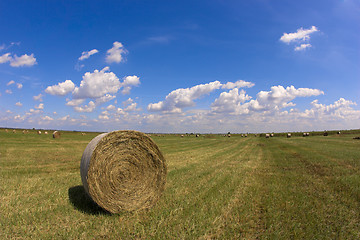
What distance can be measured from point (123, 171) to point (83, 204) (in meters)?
1.58

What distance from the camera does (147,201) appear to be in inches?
260

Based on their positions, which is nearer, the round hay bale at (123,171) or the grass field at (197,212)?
the grass field at (197,212)

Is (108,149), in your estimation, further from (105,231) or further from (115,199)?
(105,231)

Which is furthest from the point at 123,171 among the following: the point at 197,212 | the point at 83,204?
the point at 197,212

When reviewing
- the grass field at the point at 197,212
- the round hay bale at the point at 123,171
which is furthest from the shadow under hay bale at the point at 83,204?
the round hay bale at the point at 123,171

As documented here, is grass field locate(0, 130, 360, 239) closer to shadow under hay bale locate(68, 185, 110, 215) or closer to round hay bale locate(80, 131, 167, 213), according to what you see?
shadow under hay bale locate(68, 185, 110, 215)

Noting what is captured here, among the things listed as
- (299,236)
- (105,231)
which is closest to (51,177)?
(105,231)

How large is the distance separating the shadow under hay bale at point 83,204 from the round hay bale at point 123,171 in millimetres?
348

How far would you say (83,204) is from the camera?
20.8 feet

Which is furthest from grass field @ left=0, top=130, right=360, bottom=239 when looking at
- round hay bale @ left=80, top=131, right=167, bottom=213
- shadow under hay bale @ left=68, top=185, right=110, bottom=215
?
round hay bale @ left=80, top=131, right=167, bottom=213

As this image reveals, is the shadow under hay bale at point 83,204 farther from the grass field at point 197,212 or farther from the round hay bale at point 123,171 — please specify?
the round hay bale at point 123,171

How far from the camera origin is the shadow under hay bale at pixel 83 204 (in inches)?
234

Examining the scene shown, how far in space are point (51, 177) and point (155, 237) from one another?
7592mm

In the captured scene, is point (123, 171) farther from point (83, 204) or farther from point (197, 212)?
point (197, 212)
